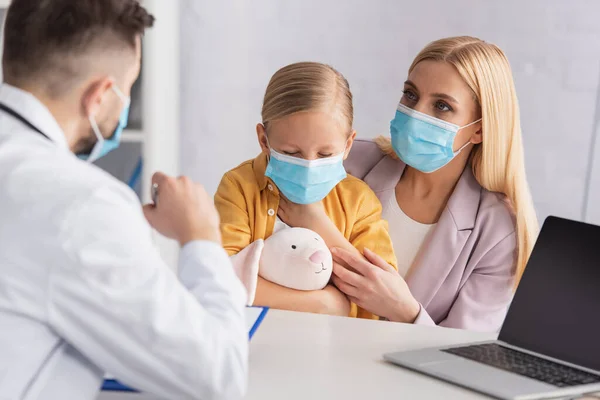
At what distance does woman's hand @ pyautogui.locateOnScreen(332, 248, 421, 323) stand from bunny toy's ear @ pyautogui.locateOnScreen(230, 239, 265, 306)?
159mm

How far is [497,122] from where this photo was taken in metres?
1.79

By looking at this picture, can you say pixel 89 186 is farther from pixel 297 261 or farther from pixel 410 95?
pixel 410 95

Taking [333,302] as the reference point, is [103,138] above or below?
above

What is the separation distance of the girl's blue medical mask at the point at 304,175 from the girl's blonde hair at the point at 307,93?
8 centimetres

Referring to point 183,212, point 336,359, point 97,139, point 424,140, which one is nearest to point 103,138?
point 97,139

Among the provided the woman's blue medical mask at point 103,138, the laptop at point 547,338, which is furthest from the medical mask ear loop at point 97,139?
the laptop at point 547,338

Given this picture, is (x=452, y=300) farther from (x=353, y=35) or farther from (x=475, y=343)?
(x=353, y=35)

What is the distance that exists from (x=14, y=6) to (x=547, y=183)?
2.24 m

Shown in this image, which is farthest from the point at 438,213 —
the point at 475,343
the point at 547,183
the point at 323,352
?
the point at 547,183

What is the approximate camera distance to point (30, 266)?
0.81 metres

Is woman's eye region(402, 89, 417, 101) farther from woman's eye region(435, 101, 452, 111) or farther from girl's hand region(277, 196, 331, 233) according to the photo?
girl's hand region(277, 196, 331, 233)

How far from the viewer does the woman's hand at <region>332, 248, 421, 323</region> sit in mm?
1543

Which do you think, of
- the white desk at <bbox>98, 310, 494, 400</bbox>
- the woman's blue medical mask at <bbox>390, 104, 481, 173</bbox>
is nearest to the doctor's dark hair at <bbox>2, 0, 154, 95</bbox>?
the white desk at <bbox>98, 310, 494, 400</bbox>

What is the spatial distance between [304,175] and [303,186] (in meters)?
0.03
